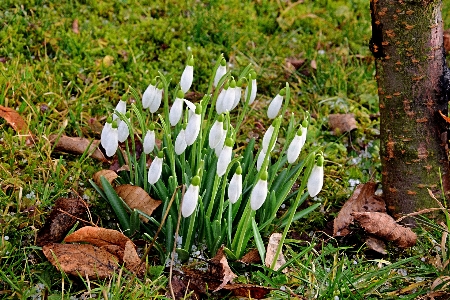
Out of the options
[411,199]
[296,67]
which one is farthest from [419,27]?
[296,67]

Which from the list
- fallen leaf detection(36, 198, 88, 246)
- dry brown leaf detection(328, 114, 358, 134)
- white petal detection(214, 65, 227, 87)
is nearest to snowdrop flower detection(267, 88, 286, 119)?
white petal detection(214, 65, 227, 87)

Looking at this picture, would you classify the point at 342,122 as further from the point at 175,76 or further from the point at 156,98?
the point at 156,98

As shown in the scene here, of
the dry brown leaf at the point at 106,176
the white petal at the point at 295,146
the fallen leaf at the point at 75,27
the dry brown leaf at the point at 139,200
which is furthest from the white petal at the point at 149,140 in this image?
the fallen leaf at the point at 75,27

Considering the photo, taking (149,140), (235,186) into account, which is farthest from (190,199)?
(149,140)

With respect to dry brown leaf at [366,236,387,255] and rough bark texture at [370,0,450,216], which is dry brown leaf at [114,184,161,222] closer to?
dry brown leaf at [366,236,387,255]

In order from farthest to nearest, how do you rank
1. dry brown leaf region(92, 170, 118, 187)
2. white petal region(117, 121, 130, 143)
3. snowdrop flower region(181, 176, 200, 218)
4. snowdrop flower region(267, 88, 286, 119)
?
dry brown leaf region(92, 170, 118, 187)
snowdrop flower region(267, 88, 286, 119)
white petal region(117, 121, 130, 143)
snowdrop flower region(181, 176, 200, 218)

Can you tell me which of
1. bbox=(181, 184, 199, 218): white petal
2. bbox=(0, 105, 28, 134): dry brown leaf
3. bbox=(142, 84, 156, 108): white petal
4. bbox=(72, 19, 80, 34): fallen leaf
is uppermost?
bbox=(142, 84, 156, 108): white petal

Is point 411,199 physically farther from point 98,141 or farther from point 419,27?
point 98,141
